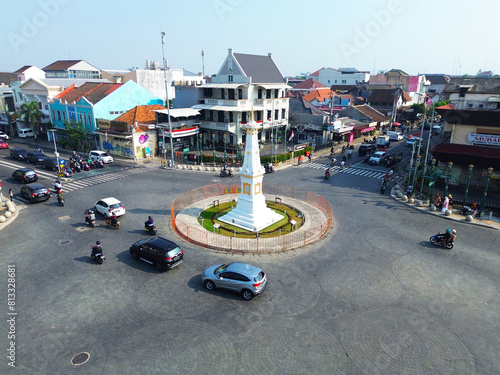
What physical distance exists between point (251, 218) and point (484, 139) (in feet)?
79.8

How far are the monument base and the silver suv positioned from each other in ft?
24.2

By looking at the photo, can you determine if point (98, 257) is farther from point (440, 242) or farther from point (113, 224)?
point (440, 242)

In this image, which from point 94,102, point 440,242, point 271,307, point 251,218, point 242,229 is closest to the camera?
point 271,307

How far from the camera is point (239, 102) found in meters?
50.1

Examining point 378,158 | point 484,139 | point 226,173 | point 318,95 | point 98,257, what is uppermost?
point 318,95

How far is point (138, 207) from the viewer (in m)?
27.6

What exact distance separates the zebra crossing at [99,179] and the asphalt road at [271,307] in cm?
977

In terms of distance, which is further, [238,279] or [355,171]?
[355,171]

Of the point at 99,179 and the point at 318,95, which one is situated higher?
the point at 318,95

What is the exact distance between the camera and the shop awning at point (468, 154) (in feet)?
95.3

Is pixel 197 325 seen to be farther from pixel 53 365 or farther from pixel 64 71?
pixel 64 71

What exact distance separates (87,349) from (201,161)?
31.8m

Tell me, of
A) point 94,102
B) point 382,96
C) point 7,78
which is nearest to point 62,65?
point 7,78

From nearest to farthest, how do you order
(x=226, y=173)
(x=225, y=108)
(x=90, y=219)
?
1. (x=90, y=219)
2. (x=226, y=173)
3. (x=225, y=108)
